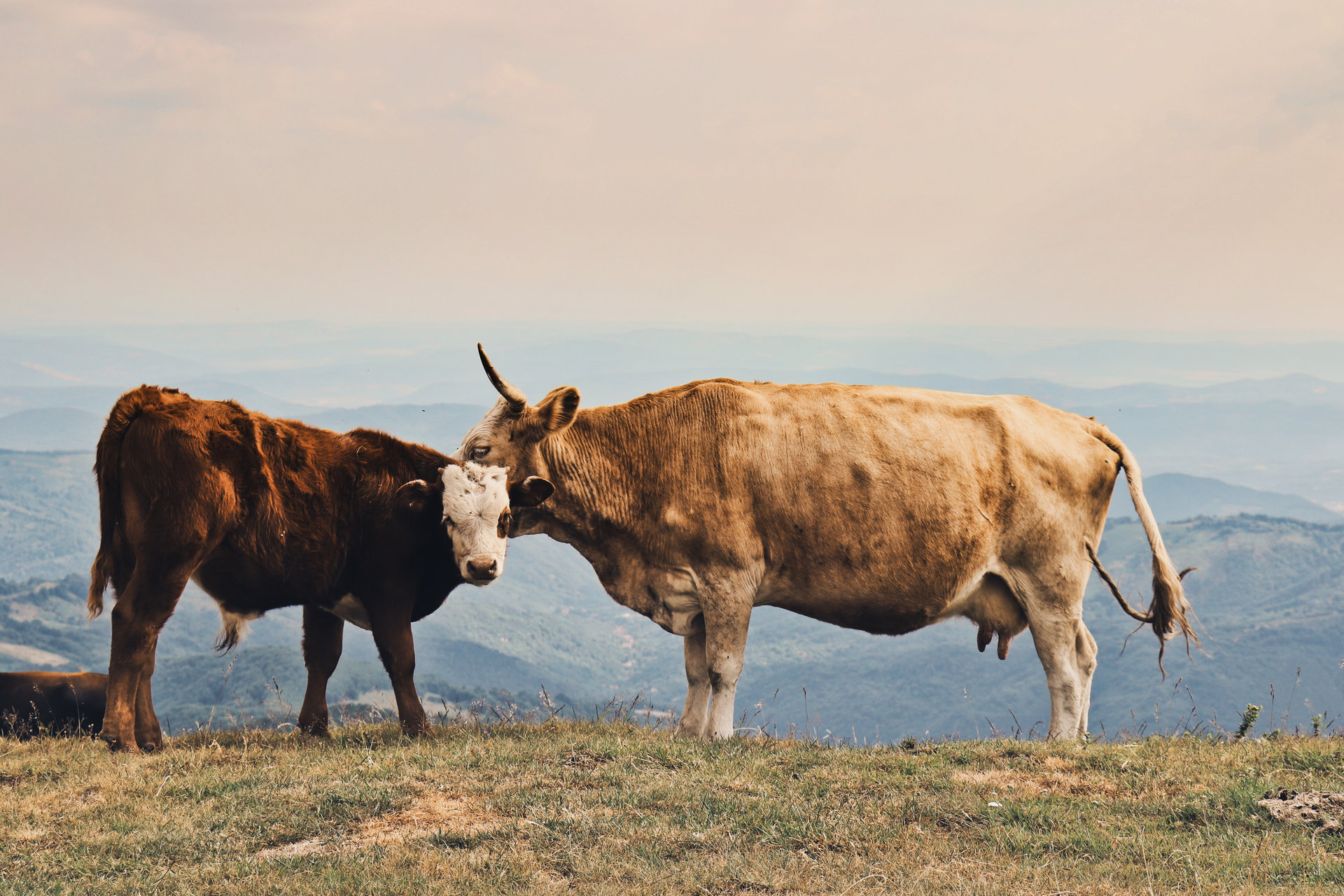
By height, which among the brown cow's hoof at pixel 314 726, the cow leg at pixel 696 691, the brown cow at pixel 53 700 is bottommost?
the brown cow at pixel 53 700

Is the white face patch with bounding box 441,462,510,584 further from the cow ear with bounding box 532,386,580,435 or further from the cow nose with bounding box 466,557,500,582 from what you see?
the cow ear with bounding box 532,386,580,435

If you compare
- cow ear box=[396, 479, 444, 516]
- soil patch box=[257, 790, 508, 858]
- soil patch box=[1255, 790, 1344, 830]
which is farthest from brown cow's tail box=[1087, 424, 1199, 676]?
soil patch box=[257, 790, 508, 858]

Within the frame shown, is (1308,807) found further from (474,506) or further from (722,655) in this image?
(474,506)

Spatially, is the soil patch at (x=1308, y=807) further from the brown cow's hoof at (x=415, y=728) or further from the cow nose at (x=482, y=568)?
the brown cow's hoof at (x=415, y=728)

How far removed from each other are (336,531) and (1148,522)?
799 centimetres

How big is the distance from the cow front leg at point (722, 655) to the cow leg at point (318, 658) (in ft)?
12.1

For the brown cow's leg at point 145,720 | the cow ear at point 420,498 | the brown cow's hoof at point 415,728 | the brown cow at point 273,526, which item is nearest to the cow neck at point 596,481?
the brown cow at point 273,526

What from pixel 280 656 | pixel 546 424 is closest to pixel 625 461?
pixel 546 424

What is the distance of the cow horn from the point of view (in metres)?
10.0

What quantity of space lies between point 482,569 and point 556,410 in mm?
1824

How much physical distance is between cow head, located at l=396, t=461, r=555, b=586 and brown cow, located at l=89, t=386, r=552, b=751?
14mm

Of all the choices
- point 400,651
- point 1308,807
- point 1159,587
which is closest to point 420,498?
point 400,651

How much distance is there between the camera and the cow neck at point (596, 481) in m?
10.5

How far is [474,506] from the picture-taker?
31.5 ft
